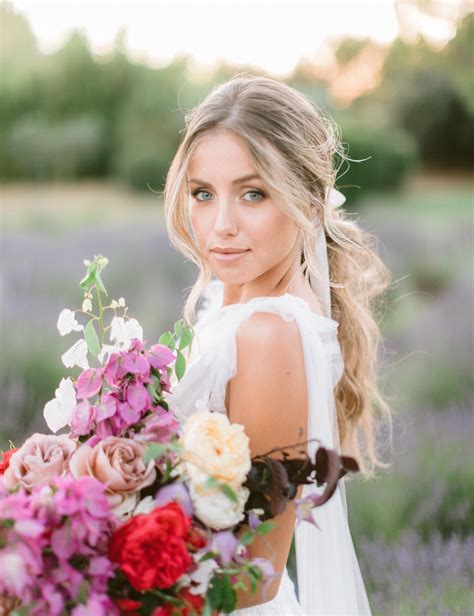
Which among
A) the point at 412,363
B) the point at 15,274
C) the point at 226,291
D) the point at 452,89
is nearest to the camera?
the point at 226,291

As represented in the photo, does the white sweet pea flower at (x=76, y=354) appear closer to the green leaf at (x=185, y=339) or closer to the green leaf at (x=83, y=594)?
the green leaf at (x=185, y=339)

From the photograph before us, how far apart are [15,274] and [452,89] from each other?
6.54 m

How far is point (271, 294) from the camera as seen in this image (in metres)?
2.05

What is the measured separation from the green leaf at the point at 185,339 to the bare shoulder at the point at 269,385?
4.3 inches

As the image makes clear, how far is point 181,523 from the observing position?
130 cm

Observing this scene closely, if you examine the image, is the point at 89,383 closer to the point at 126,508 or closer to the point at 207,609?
the point at 126,508

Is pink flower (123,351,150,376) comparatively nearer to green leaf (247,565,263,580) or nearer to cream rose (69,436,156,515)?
cream rose (69,436,156,515)

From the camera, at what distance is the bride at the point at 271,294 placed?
1.70 m

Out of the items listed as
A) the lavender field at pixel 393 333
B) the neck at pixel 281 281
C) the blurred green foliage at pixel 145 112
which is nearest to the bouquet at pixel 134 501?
the neck at pixel 281 281

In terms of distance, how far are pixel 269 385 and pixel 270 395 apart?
0.8 inches

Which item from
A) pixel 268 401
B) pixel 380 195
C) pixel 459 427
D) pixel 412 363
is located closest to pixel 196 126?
pixel 268 401

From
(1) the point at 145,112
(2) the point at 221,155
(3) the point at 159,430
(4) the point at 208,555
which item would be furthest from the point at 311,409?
(1) the point at 145,112

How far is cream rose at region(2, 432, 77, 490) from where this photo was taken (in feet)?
4.99

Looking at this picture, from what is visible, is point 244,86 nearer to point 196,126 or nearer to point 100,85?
point 196,126
